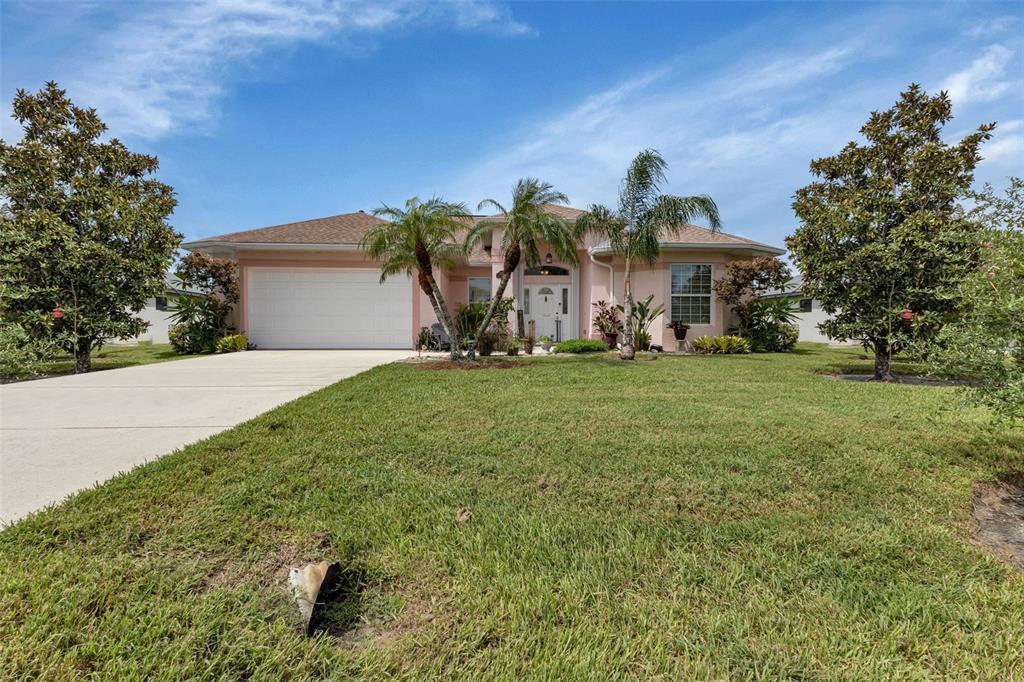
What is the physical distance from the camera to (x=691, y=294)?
15.3 meters

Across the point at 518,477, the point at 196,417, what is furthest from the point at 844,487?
the point at 196,417

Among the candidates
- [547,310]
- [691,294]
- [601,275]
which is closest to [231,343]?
[547,310]

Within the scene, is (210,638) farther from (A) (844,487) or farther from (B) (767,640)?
(A) (844,487)

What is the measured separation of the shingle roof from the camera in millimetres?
15258

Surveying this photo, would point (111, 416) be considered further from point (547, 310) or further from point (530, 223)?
point (547, 310)

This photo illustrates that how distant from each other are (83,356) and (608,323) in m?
14.4

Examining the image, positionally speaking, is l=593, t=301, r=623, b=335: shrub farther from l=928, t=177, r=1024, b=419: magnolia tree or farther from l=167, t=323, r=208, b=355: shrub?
l=167, t=323, r=208, b=355: shrub

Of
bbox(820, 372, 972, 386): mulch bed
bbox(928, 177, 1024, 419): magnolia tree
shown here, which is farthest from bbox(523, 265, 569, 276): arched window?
bbox(928, 177, 1024, 419): magnolia tree

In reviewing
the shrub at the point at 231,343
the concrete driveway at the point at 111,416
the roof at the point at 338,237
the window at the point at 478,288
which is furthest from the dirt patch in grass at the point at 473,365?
the shrub at the point at 231,343

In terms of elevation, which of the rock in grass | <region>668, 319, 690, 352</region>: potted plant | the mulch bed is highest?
<region>668, 319, 690, 352</region>: potted plant

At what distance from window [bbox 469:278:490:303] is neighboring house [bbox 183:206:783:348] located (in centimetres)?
208

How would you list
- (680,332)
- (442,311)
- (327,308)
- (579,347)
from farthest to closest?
(327,308)
(680,332)
(579,347)
(442,311)

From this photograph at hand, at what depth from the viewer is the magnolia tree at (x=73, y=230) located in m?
9.03

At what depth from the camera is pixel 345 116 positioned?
10398 mm
